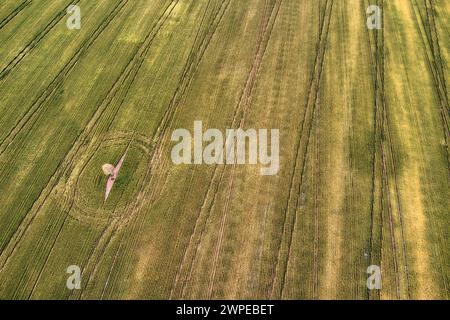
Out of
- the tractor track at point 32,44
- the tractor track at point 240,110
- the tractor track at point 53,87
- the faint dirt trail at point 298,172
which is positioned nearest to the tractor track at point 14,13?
the tractor track at point 32,44

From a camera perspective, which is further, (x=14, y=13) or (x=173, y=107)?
(x=14, y=13)

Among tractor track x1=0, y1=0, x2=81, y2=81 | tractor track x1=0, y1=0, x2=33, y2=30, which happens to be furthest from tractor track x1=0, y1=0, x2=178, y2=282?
tractor track x1=0, y1=0, x2=33, y2=30

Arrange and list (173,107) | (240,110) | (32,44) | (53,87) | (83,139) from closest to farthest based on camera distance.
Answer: (83,139), (240,110), (173,107), (53,87), (32,44)

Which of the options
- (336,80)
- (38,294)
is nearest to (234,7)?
(336,80)

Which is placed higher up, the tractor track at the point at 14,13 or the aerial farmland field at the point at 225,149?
the tractor track at the point at 14,13

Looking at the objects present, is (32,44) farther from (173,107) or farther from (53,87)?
(173,107)

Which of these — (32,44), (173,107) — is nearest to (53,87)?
(32,44)

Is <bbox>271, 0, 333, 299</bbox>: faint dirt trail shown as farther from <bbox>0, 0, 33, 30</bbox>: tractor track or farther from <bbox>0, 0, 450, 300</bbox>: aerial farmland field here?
<bbox>0, 0, 33, 30</bbox>: tractor track

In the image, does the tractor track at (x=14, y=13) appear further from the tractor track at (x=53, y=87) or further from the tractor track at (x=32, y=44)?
the tractor track at (x=53, y=87)
